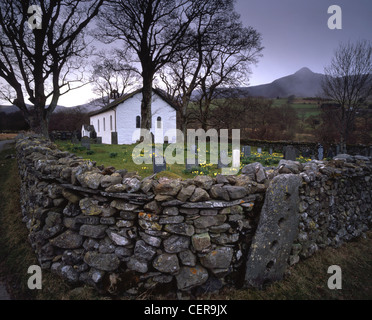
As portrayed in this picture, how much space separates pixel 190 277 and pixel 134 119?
84.8ft

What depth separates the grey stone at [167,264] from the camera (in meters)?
3.23

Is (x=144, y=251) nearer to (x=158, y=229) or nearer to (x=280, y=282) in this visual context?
(x=158, y=229)

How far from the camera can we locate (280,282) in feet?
12.3

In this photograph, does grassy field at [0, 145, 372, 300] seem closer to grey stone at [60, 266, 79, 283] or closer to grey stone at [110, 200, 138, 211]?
grey stone at [60, 266, 79, 283]

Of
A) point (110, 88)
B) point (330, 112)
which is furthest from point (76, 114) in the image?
point (330, 112)

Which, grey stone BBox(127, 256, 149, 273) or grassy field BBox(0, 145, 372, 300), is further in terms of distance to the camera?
grassy field BBox(0, 145, 372, 300)

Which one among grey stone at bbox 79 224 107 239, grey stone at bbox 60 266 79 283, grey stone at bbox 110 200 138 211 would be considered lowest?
grey stone at bbox 60 266 79 283

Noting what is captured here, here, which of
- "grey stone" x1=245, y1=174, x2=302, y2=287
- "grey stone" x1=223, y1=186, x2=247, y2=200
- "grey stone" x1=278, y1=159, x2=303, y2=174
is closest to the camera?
"grey stone" x1=223, y1=186, x2=247, y2=200

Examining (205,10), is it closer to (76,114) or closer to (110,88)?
(110,88)

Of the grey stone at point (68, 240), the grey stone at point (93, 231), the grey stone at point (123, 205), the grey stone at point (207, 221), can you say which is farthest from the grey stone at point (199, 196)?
the grey stone at point (68, 240)

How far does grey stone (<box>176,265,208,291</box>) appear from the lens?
10.7ft

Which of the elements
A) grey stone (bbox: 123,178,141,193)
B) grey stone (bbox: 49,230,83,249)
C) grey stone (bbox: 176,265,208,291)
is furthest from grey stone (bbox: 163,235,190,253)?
grey stone (bbox: 49,230,83,249)

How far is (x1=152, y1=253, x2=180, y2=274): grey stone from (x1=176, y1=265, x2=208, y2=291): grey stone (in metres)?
0.13

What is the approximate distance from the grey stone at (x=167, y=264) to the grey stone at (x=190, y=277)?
0.43ft
